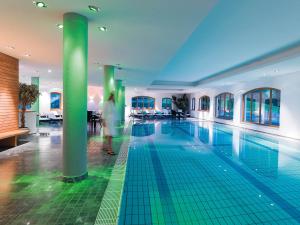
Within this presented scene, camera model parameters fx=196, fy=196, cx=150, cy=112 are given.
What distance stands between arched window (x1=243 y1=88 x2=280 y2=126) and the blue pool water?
4961mm

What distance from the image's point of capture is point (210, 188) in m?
3.25

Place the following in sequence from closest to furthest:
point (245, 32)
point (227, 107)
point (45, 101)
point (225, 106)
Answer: point (245, 32), point (227, 107), point (225, 106), point (45, 101)

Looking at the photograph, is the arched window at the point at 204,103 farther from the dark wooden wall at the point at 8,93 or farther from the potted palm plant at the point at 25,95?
the dark wooden wall at the point at 8,93

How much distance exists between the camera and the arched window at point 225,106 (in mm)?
14336

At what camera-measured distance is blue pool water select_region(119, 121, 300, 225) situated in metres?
2.46

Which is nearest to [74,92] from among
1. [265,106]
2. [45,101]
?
[265,106]

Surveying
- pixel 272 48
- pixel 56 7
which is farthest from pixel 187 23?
pixel 272 48

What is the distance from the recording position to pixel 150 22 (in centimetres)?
331

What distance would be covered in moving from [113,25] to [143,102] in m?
19.5

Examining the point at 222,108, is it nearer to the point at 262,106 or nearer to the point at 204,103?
the point at 204,103

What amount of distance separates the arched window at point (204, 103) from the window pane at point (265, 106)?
705 centimetres

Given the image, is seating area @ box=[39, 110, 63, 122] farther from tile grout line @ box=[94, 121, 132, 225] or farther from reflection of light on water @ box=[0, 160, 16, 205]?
tile grout line @ box=[94, 121, 132, 225]

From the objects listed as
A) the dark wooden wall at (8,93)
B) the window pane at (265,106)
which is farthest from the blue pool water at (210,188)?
the window pane at (265,106)

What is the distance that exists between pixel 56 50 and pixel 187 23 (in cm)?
371
